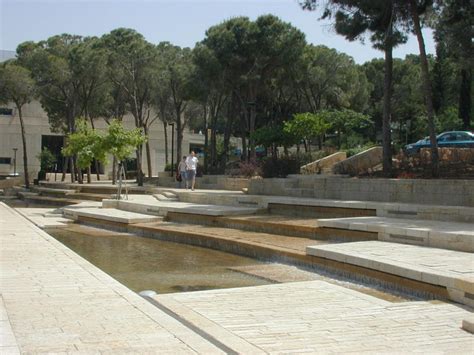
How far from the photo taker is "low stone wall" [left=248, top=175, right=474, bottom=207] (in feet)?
48.9

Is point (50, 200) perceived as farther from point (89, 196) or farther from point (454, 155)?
point (454, 155)

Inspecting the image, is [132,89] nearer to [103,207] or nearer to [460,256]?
[103,207]

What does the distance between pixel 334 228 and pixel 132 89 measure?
1181 inches

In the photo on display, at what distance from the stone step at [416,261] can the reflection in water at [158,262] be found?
1.49 metres

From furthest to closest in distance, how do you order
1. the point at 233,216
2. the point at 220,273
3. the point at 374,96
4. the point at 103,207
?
the point at 374,96 < the point at 103,207 < the point at 233,216 < the point at 220,273

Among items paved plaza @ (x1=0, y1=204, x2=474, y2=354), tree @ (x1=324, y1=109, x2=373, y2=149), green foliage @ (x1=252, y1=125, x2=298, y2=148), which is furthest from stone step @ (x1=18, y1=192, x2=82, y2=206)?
paved plaza @ (x1=0, y1=204, x2=474, y2=354)

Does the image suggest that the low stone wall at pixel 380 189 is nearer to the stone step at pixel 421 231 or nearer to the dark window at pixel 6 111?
the stone step at pixel 421 231

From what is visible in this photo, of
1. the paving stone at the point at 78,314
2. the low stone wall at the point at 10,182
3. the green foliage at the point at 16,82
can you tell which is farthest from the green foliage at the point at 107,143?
the low stone wall at the point at 10,182

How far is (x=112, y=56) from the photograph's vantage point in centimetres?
3784

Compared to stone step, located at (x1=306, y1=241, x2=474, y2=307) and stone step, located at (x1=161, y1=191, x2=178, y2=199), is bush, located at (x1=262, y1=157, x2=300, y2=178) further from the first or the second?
stone step, located at (x1=306, y1=241, x2=474, y2=307)

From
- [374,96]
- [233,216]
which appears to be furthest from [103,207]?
[374,96]

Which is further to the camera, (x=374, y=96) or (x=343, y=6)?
(x=374, y=96)

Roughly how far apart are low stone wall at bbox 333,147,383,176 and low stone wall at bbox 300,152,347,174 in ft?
5.84

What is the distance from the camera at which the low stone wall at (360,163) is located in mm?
21436
